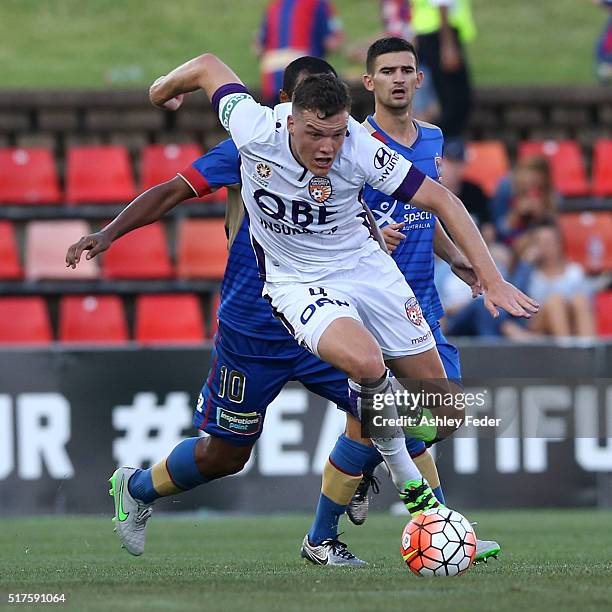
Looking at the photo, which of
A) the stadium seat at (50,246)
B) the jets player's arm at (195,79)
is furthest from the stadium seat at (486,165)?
the jets player's arm at (195,79)

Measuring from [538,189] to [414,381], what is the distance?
19.9ft

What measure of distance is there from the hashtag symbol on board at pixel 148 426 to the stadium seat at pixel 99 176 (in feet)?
11.1

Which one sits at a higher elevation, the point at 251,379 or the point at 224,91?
the point at 224,91

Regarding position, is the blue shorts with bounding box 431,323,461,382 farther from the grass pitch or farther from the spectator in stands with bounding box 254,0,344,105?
the spectator in stands with bounding box 254,0,344,105

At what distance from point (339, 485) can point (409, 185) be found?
5.29 ft

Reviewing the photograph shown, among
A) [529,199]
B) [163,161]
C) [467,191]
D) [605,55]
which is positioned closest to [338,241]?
[529,199]

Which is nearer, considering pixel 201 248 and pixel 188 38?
pixel 201 248

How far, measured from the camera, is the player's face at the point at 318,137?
561 cm

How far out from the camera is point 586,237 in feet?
43.6

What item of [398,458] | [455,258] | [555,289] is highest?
[455,258]

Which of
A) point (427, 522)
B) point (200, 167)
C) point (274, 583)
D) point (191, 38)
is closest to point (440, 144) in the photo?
point (200, 167)

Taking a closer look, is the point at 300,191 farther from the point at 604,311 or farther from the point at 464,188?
the point at 604,311

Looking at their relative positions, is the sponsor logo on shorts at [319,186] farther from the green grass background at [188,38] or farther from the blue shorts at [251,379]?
the green grass background at [188,38]

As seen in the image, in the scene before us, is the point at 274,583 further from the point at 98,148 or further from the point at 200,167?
the point at 98,148
